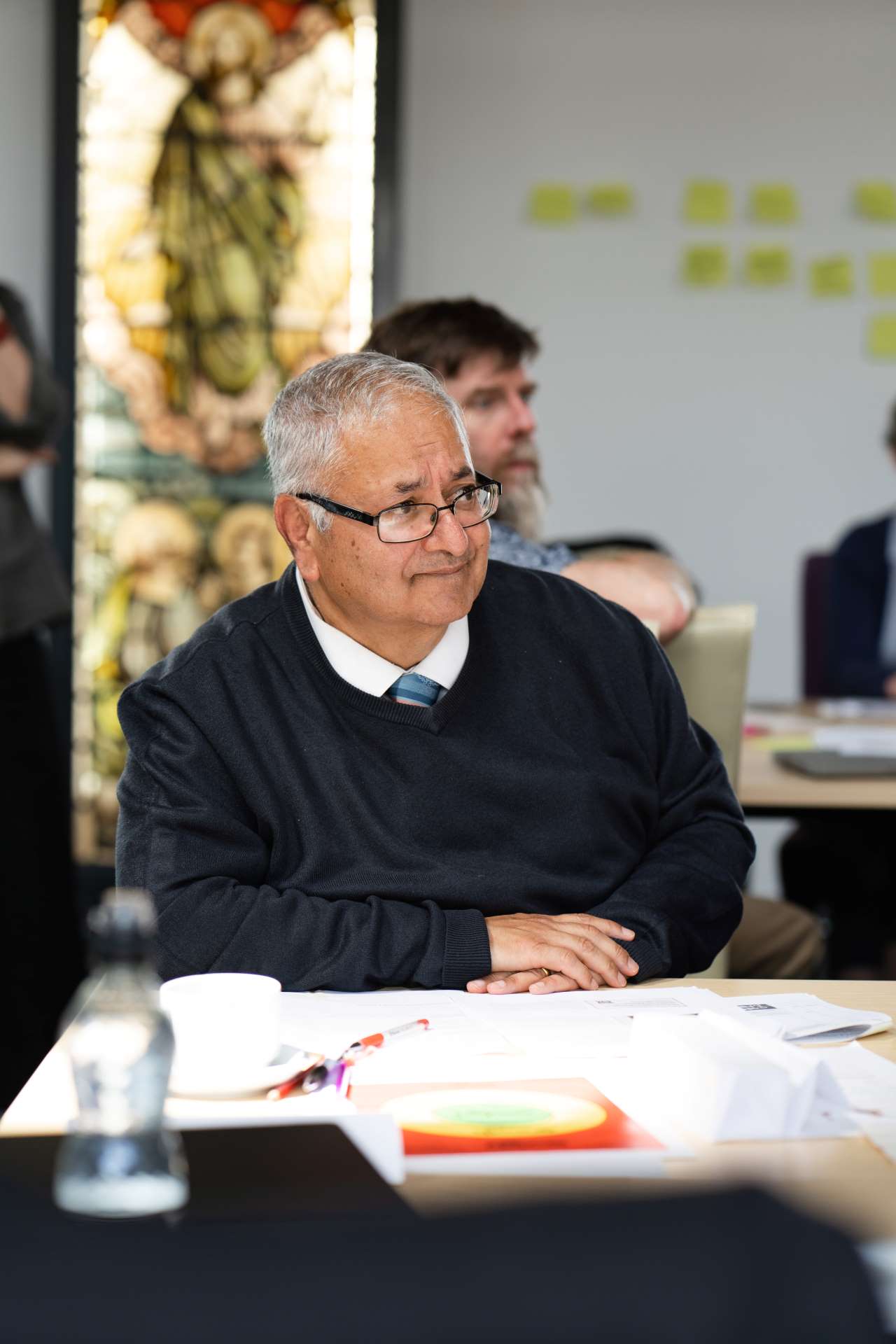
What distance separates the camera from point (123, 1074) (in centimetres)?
77

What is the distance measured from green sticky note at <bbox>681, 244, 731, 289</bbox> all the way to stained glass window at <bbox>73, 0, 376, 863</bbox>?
3.18 feet

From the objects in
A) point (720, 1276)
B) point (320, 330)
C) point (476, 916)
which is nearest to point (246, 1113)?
point (476, 916)

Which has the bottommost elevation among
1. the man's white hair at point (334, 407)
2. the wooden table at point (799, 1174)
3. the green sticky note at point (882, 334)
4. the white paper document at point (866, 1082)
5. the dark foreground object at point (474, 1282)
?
the white paper document at point (866, 1082)

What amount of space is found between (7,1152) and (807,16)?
444cm

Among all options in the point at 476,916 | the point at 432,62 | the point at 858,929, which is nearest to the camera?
the point at 476,916

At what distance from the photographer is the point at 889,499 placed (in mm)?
4602

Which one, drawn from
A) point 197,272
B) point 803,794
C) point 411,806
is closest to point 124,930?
point 411,806

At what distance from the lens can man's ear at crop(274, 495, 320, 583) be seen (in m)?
1.67

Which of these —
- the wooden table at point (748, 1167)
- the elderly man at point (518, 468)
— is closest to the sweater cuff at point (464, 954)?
the wooden table at point (748, 1167)

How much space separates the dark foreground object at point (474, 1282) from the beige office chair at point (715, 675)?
6.41ft

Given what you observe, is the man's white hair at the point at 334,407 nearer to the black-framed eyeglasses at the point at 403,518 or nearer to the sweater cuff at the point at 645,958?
the black-framed eyeglasses at the point at 403,518

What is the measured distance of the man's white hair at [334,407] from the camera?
160 centimetres

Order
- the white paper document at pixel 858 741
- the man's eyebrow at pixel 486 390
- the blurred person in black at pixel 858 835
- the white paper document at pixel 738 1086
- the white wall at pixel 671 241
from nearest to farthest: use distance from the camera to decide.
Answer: the white paper document at pixel 738 1086
the man's eyebrow at pixel 486 390
the white paper document at pixel 858 741
the blurred person in black at pixel 858 835
the white wall at pixel 671 241

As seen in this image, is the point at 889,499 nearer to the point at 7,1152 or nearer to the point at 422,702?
the point at 422,702
